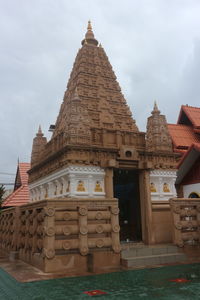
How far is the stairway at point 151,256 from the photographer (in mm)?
9570

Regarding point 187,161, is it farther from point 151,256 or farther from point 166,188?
point 151,256

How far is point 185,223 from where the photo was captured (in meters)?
11.4

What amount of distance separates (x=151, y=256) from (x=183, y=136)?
18.3 metres

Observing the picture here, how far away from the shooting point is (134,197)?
15695 millimetres

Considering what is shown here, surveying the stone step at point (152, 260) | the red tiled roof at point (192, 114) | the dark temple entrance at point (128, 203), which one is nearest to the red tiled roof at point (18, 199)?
the dark temple entrance at point (128, 203)

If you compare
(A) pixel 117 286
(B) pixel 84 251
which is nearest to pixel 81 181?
(B) pixel 84 251

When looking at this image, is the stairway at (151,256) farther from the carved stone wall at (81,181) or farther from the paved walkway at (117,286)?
the carved stone wall at (81,181)

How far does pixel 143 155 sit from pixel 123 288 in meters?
7.79

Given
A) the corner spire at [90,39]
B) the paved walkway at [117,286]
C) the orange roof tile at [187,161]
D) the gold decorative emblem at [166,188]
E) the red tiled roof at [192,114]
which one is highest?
the corner spire at [90,39]

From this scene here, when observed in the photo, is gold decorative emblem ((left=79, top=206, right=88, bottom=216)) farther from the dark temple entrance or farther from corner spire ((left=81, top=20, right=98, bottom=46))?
corner spire ((left=81, top=20, right=98, bottom=46))

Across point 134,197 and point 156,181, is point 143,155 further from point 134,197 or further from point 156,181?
point 134,197

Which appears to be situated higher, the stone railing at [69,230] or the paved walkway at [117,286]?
the stone railing at [69,230]

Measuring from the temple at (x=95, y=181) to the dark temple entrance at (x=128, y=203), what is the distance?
0.05 metres

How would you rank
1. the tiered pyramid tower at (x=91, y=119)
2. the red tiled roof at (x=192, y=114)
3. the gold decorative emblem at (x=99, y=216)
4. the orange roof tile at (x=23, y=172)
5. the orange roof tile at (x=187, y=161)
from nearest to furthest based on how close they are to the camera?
the gold decorative emblem at (x=99, y=216) < the tiered pyramid tower at (x=91, y=119) < the orange roof tile at (x=187, y=161) < the red tiled roof at (x=192, y=114) < the orange roof tile at (x=23, y=172)
